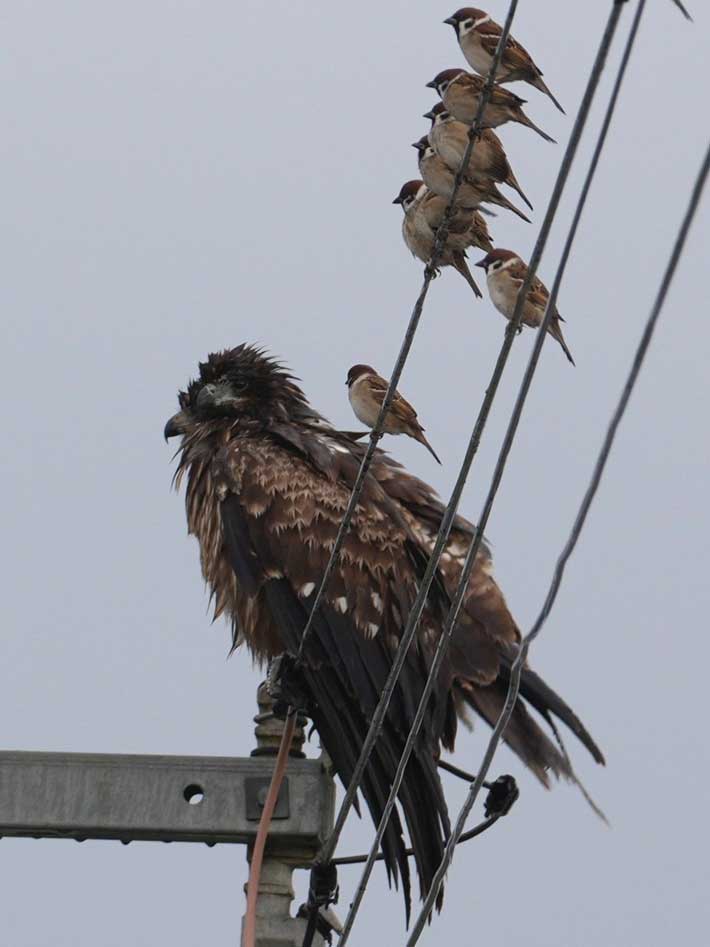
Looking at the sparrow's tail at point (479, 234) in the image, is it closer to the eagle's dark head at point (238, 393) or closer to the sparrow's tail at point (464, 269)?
the sparrow's tail at point (464, 269)

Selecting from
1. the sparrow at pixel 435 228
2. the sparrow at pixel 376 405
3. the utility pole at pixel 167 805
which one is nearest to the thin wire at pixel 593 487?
the utility pole at pixel 167 805

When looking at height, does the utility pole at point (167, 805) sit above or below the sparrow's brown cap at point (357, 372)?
below

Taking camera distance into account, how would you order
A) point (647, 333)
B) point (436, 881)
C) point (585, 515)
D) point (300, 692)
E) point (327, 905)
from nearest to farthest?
point (647, 333) → point (585, 515) → point (436, 881) → point (327, 905) → point (300, 692)

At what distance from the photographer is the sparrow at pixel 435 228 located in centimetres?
639

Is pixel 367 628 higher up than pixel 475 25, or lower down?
lower down

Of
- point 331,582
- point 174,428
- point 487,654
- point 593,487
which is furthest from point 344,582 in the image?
point 593,487

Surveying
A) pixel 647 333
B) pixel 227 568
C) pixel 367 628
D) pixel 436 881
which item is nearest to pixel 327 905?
pixel 436 881

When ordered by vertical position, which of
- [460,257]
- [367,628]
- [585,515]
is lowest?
[585,515]

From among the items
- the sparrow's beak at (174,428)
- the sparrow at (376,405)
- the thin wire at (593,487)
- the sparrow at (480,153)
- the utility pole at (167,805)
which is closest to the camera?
the thin wire at (593,487)

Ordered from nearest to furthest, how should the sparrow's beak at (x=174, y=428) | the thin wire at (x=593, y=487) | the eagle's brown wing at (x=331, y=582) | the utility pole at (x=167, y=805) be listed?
the thin wire at (x=593, y=487) → the utility pole at (x=167, y=805) → the eagle's brown wing at (x=331, y=582) → the sparrow's beak at (x=174, y=428)

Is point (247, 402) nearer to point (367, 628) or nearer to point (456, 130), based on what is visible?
point (367, 628)

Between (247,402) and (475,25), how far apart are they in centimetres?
219

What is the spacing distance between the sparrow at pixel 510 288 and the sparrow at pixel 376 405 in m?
0.95

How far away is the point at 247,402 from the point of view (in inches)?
325
